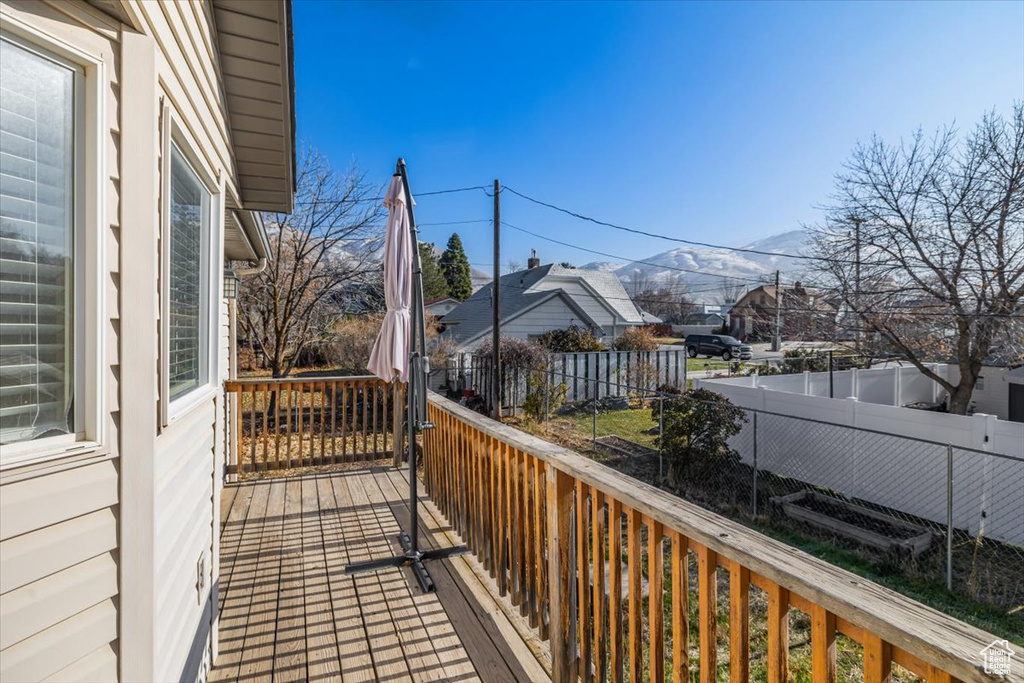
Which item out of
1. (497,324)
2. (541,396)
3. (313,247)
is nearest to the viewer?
(541,396)

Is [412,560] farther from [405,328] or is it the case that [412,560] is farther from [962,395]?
[962,395]

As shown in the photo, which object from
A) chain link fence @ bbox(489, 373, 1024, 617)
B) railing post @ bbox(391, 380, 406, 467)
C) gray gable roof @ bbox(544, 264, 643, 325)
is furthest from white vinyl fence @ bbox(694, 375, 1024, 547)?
gray gable roof @ bbox(544, 264, 643, 325)

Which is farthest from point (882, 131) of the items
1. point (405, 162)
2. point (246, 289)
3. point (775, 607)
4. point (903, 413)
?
point (246, 289)

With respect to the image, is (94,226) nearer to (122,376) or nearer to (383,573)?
(122,376)

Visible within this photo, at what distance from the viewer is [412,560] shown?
3172 mm

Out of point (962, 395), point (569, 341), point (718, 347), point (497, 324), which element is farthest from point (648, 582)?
point (718, 347)

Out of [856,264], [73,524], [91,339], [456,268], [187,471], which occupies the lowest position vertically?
Result: [187,471]

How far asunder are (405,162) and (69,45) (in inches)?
77.9

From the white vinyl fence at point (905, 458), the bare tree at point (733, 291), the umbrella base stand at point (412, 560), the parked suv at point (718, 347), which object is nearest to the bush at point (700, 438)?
→ the white vinyl fence at point (905, 458)

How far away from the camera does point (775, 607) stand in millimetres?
1130

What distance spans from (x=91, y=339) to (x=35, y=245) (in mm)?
250

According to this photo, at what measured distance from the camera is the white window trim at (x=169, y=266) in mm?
1628

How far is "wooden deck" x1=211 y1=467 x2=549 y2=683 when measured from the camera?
7.45ft

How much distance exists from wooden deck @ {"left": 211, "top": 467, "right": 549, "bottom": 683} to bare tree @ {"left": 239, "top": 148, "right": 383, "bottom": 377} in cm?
843
